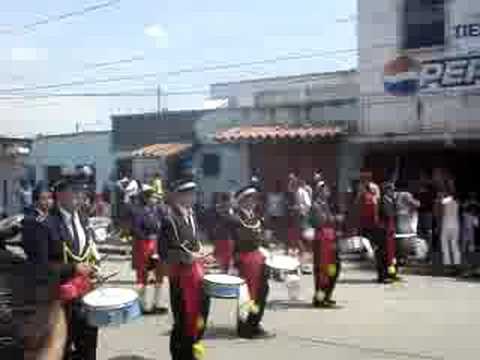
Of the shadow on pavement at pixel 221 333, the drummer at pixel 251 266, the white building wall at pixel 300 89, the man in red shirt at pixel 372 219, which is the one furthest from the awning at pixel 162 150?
the drummer at pixel 251 266

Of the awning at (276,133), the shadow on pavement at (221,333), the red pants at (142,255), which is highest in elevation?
the awning at (276,133)

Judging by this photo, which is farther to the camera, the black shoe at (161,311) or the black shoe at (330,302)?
the black shoe at (330,302)

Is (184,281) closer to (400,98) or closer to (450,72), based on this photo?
(450,72)

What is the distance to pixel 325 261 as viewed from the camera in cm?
1281

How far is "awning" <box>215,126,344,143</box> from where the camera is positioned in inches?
900

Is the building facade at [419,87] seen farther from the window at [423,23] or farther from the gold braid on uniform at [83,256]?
the gold braid on uniform at [83,256]

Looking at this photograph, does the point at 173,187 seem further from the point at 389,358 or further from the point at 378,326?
the point at 378,326

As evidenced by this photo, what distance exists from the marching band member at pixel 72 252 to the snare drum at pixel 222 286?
1.31 meters

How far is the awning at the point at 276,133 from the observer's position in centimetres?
2286

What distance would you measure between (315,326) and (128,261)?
9829mm

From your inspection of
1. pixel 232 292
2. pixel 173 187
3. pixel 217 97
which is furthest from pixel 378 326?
pixel 217 97

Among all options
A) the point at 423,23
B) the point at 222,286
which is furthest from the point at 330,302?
the point at 423,23

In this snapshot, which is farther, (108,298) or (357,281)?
(357,281)

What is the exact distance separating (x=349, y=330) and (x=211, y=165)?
1671 cm
